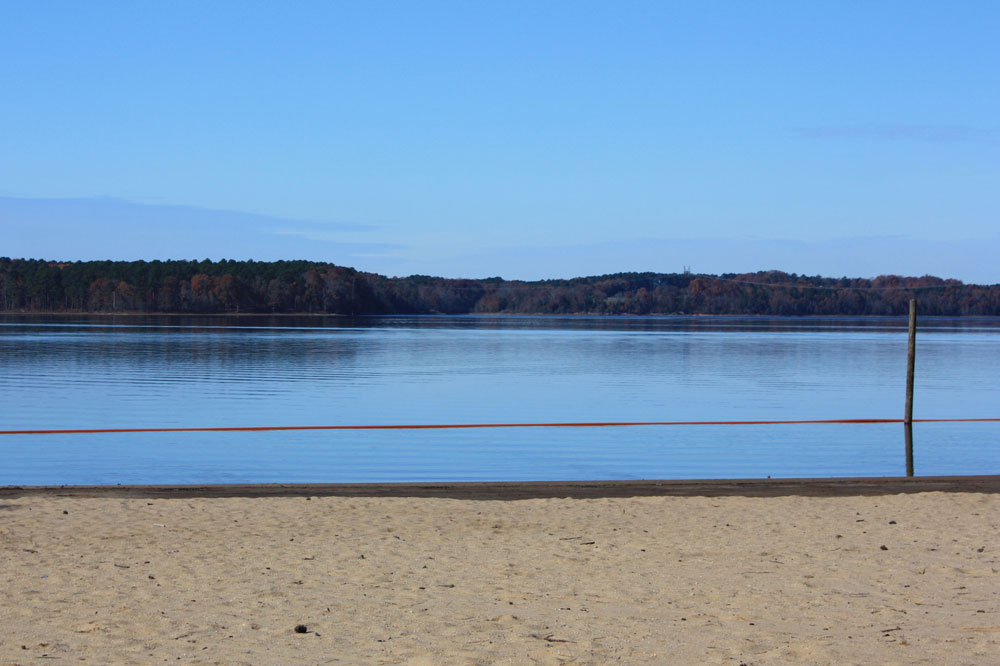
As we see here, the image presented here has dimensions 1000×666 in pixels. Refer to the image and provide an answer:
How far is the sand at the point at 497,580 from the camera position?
639cm

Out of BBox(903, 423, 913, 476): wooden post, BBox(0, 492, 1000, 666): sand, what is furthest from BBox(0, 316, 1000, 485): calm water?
BBox(0, 492, 1000, 666): sand

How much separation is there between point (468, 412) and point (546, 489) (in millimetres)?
15596

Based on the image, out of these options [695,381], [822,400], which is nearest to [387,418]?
[822,400]

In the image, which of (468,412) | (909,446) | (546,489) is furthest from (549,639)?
(468,412)

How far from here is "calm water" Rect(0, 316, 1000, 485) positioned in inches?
707

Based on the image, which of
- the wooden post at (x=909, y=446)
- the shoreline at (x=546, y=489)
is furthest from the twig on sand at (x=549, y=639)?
the wooden post at (x=909, y=446)

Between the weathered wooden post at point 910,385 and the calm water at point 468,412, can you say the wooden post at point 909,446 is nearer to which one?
the weathered wooden post at point 910,385

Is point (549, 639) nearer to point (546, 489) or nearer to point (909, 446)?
point (546, 489)

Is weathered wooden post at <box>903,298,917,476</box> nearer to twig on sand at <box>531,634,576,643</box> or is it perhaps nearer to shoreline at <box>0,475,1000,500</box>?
shoreline at <box>0,475,1000,500</box>

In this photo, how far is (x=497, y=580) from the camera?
8.48 metres

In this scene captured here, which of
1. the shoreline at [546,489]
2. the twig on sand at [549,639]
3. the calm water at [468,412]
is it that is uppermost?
the twig on sand at [549,639]

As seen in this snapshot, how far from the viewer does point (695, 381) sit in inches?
1636

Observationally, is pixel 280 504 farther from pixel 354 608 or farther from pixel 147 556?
pixel 354 608

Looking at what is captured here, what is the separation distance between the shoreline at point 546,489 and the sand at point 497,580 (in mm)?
506
